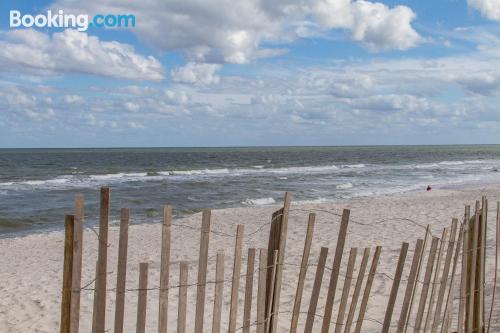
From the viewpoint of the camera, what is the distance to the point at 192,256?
35.7 feet

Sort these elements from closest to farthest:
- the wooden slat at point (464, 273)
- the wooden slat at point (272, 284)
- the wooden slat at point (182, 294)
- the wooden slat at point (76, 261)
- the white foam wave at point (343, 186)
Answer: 1. the wooden slat at point (76, 261)
2. the wooden slat at point (182, 294)
3. the wooden slat at point (272, 284)
4. the wooden slat at point (464, 273)
5. the white foam wave at point (343, 186)

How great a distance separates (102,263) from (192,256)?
800 cm

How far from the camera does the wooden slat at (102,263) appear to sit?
2.94 m

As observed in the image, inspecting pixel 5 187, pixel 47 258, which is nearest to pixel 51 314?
pixel 47 258

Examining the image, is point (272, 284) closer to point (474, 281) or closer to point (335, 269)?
point (335, 269)

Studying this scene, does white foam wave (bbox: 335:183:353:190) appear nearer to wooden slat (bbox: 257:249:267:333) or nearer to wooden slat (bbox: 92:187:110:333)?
wooden slat (bbox: 257:249:267:333)

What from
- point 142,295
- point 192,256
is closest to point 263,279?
point 142,295

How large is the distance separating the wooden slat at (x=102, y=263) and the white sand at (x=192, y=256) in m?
3.38

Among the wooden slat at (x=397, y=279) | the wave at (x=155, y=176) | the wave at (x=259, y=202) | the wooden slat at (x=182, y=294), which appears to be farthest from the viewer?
the wave at (x=155, y=176)

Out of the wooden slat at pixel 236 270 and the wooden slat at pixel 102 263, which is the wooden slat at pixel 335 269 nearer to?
the wooden slat at pixel 236 270

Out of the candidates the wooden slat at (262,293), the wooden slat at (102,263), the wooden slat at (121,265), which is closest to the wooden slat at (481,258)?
the wooden slat at (262,293)

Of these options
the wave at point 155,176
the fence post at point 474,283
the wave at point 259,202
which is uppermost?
the fence post at point 474,283

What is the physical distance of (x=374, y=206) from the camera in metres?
18.9

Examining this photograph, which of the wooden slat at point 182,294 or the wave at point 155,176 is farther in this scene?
the wave at point 155,176
